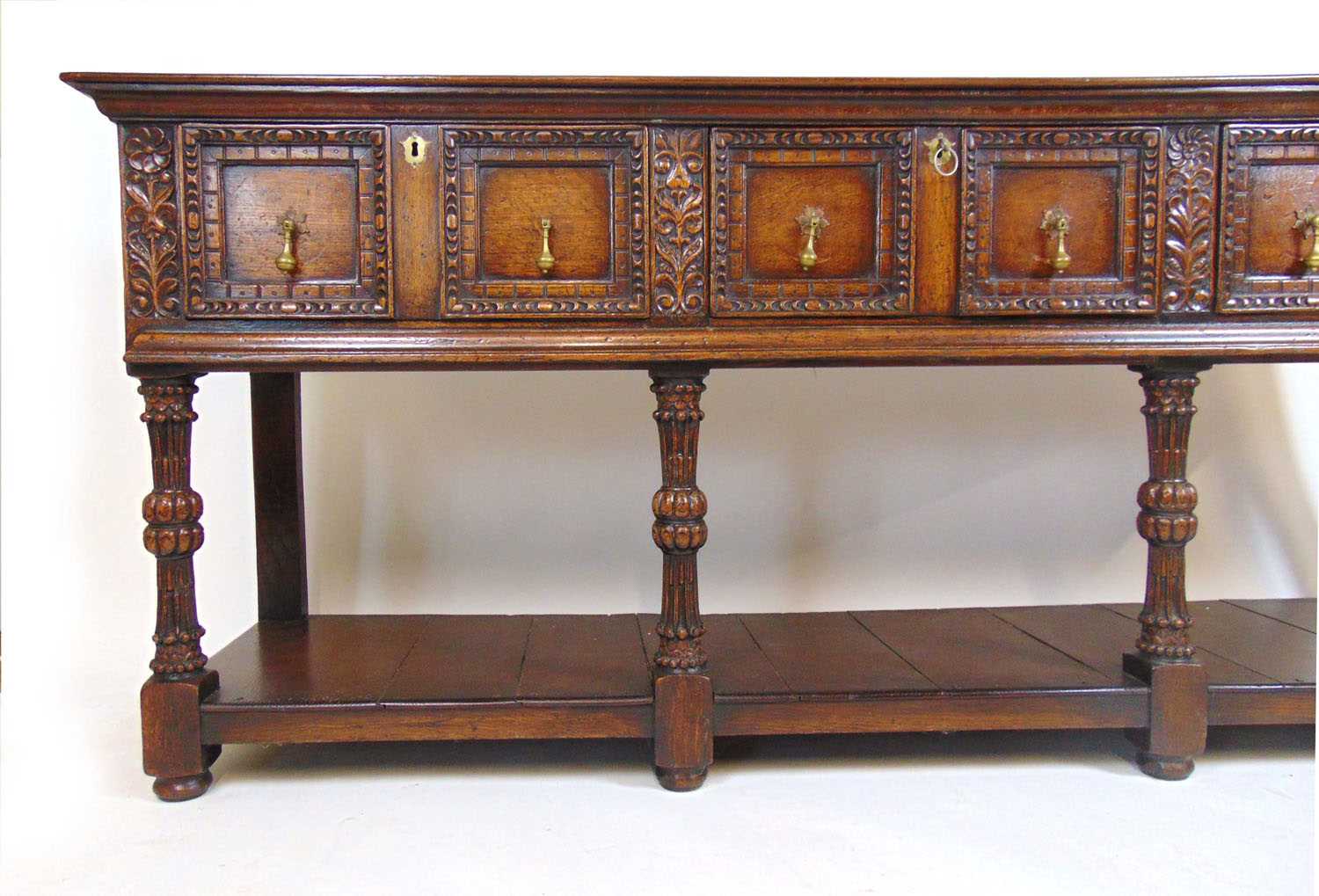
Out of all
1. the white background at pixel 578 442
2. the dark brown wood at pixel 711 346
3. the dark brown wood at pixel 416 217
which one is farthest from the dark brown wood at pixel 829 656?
the dark brown wood at pixel 416 217

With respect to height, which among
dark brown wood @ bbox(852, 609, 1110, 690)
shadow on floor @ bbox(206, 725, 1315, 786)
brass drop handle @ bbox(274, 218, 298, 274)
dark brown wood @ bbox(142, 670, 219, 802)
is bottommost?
shadow on floor @ bbox(206, 725, 1315, 786)

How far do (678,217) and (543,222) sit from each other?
28 centimetres

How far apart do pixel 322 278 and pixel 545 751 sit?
4.01ft

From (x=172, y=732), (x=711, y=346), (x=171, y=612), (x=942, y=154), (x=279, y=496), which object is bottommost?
(x=172, y=732)

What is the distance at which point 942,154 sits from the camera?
239 centimetres

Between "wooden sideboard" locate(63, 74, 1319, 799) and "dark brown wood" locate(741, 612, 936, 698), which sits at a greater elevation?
"wooden sideboard" locate(63, 74, 1319, 799)

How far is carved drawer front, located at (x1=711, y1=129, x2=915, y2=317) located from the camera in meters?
2.39

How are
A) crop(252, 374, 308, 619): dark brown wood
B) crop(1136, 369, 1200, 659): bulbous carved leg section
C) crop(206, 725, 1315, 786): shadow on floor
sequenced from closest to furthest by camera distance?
crop(1136, 369, 1200, 659): bulbous carved leg section → crop(206, 725, 1315, 786): shadow on floor → crop(252, 374, 308, 619): dark brown wood

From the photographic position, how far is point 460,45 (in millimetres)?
3514

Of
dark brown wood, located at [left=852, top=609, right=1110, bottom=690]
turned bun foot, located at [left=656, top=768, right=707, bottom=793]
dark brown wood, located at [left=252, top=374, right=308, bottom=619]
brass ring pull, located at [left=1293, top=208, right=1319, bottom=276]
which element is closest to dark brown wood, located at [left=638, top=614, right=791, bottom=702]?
turned bun foot, located at [left=656, top=768, right=707, bottom=793]

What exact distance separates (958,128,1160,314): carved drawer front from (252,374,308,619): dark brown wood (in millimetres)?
1837

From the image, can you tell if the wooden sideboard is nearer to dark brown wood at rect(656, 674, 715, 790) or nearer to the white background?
dark brown wood at rect(656, 674, 715, 790)

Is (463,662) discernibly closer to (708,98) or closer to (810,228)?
(810,228)

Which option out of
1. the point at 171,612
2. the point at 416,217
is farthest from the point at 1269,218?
the point at 171,612
